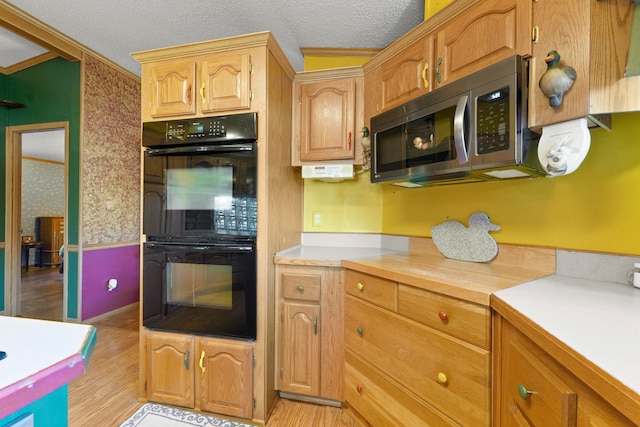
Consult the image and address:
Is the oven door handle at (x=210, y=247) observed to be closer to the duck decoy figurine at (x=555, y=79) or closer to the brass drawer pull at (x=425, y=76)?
the brass drawer pull at (x=425, y=76)

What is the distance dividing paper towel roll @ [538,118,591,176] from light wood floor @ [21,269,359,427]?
62.9 inches

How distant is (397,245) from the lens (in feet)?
6.23

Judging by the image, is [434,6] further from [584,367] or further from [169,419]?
[169,419]

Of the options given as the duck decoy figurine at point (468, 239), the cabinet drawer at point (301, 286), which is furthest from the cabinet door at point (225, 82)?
the duck decoy figurine at point (468, 239)

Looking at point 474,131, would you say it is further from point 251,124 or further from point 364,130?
point 251,124

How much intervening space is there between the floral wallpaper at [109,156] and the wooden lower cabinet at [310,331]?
257 centimetres

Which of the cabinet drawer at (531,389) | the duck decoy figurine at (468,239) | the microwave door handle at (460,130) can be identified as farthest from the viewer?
the duck decoy figurine at (468,239)

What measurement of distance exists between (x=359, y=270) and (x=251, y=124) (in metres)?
1.00

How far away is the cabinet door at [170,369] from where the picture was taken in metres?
1.56

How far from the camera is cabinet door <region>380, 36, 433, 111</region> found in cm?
133

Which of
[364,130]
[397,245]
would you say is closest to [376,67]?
[364,130]

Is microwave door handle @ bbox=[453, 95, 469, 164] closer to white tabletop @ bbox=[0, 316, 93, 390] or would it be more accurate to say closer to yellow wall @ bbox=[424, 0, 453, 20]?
yellow wall @ bbox=[424, 0, 453, 20]

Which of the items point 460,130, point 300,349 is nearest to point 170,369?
point 300,349

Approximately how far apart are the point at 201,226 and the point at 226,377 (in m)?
0.88
